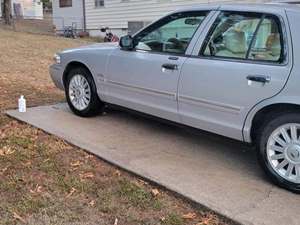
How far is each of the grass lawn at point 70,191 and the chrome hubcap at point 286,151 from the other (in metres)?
0.87

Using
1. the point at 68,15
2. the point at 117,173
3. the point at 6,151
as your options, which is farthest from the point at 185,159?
the point at 68,15

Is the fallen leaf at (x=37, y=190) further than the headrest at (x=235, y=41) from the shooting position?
No

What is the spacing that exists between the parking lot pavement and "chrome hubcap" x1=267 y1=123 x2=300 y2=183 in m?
0.18

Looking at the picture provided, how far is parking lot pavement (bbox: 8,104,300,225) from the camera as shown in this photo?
421 centimetres

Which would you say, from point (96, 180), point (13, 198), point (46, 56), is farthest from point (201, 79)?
point (46, 56)

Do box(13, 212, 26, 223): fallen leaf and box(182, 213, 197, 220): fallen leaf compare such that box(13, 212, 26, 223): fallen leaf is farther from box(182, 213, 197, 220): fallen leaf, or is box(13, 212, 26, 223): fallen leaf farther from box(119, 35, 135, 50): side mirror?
box(119, 35, 135, 50): side mirror

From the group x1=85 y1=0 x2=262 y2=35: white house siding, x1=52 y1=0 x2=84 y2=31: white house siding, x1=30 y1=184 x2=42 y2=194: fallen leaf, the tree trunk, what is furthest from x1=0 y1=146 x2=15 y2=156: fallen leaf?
the tree trunk

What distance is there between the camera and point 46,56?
13.9 metres

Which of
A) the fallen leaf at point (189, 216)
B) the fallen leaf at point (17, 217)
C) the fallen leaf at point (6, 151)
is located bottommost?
the fallen leaf at point (189, 216)

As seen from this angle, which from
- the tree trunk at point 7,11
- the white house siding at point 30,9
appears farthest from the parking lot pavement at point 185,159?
the white house siding at point 30,9

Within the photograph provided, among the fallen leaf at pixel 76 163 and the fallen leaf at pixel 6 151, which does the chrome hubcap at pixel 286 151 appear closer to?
the fallen leaf at pixel 76 163

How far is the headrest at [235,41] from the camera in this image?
4891 mm

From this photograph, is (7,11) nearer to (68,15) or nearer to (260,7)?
(68,15)

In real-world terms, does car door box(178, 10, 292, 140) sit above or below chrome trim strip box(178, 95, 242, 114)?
above
